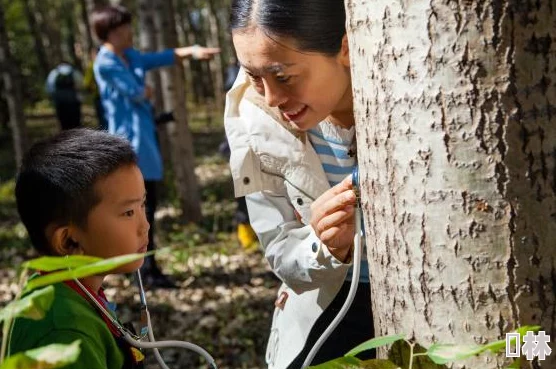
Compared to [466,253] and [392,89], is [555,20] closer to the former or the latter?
[392,89]

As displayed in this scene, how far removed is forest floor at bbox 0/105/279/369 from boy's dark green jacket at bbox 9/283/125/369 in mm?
3080

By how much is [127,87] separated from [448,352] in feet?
15.3

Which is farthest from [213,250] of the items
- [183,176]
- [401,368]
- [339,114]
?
[401,368]

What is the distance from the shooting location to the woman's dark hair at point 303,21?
1.64 metres

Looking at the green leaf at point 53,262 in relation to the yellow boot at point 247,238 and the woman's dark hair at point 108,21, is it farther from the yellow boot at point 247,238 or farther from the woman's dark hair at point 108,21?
the yellow boot at point 247,238

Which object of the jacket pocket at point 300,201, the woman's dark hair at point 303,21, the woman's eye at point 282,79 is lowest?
the jacket pocket at point 300,201

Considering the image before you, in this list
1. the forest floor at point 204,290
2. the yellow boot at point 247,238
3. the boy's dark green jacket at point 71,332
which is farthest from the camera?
the yellow boot at point 247,238

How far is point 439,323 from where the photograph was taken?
1.13 metres

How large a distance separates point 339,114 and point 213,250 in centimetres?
508

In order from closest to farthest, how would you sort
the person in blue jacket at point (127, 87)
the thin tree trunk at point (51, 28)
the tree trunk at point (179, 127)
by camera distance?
the person in blue jacket at point (127, 87) < the tree trunk at point (179, 127) < the thin tree trunk at point (51, 28)

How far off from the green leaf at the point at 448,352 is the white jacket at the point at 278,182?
68cm

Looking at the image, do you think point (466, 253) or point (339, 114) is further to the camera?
point (339, 114)

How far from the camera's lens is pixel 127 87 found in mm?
5367

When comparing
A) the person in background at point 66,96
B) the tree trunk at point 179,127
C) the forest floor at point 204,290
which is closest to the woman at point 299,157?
the forest floor at point 204,290
